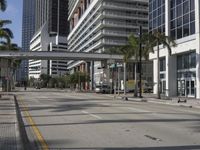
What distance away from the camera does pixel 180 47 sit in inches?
2099

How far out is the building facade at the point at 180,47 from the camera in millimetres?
49122

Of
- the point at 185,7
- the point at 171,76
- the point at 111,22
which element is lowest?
the point at 171,76

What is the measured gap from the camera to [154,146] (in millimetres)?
11281

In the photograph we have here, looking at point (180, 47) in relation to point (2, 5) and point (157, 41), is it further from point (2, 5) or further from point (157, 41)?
point (2, 5)

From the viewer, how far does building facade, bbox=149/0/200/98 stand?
49.1m

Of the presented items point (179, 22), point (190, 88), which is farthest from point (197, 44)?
point (190, 88)

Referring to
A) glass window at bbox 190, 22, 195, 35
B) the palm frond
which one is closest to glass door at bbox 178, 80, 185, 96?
glass window at bbox 190, 22, 195, 35

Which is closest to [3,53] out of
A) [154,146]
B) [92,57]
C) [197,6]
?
[92,57]

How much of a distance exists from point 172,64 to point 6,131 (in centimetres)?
4616

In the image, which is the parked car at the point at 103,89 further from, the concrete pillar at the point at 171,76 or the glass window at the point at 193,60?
the glass window at the point at 193,60

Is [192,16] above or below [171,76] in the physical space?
above

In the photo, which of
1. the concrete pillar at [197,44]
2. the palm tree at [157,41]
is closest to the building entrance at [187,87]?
the concrete pillar at [197,44]

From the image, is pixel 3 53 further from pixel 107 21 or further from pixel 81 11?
pixel 81 11

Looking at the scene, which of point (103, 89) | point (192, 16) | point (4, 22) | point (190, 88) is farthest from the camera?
point (103, 89)
